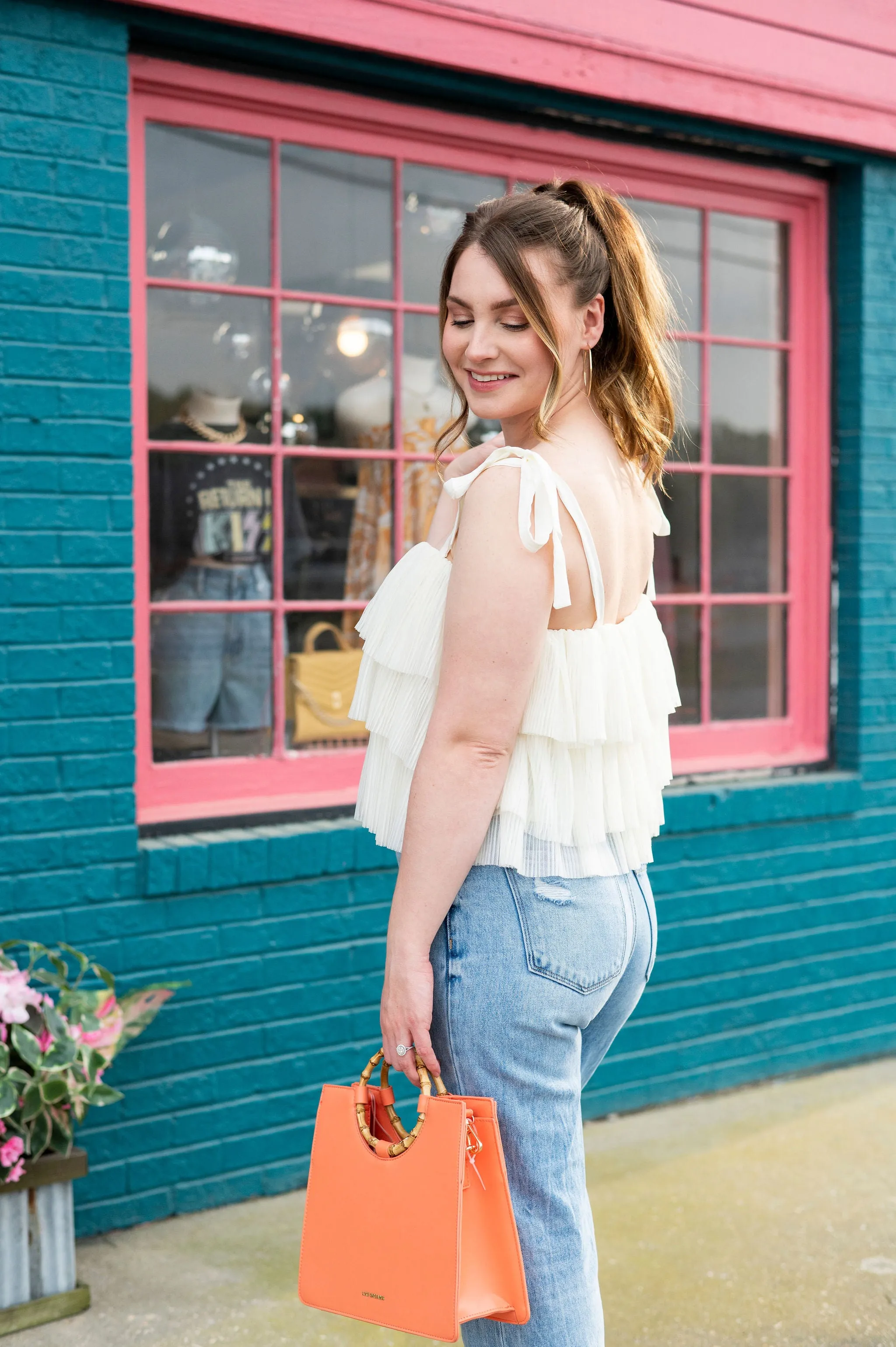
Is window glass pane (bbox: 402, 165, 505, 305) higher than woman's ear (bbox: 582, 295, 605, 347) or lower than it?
higher

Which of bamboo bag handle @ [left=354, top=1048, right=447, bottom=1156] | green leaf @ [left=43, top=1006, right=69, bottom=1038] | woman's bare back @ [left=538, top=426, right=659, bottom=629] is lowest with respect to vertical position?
green leaf @ [left=43, top=1006, right=69, bottom=1038]

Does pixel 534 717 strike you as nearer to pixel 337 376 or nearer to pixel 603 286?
pixel 603 286

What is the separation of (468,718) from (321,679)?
2080 millimetres

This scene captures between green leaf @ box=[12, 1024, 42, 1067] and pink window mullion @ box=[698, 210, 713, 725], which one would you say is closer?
green leaf @ box=[12, 1024, 42, 1067]

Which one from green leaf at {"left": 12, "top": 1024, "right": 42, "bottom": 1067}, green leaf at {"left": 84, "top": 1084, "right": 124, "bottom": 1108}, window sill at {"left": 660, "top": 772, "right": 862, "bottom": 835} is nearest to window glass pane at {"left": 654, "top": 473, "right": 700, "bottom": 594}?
window sill at {"left": 660, "top": 772, "right": 862, "bottom": 835}

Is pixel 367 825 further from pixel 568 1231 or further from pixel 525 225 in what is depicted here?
pixel 525 225

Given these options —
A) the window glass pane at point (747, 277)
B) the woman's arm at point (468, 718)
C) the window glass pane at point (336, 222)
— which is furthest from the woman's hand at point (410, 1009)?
the window glass pane at point (747, 277)

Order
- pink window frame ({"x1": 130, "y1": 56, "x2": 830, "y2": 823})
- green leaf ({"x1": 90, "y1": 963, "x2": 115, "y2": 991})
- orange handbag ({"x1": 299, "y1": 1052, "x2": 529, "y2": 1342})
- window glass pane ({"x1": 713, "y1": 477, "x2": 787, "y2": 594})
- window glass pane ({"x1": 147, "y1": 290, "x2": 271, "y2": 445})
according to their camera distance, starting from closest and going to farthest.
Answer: orange handbag ({"x1": 299, "y1": 1052, "x2": 529, "y2": 1342})
green leaf ({"x1": 90, "y1": 963, "x2": 115, "y2": 991})
pink window frame ({"x1": 130, "y1": 56, "x2": 830, "y2": 823})
window glass pane ({"x1": 147, "y1": 290, "x2": 271, "y2": 445})
window glass pane ({"x1": 713, "y1": 477, "x2": 787, "y2": 594})

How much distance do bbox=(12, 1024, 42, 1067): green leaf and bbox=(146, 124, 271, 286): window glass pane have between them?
1.82m

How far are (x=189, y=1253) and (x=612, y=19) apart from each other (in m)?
3.34

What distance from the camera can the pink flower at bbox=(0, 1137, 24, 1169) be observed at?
2619 millimetres

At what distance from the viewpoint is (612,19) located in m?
3.73

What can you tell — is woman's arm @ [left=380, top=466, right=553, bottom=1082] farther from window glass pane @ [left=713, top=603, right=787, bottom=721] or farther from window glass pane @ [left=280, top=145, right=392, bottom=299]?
window glass pane @ [left=713, top=603, right=787, bottom=721]

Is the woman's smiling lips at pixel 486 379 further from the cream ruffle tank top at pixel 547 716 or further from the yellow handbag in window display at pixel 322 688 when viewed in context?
the yellow handbag in window display at pixel 322 688
